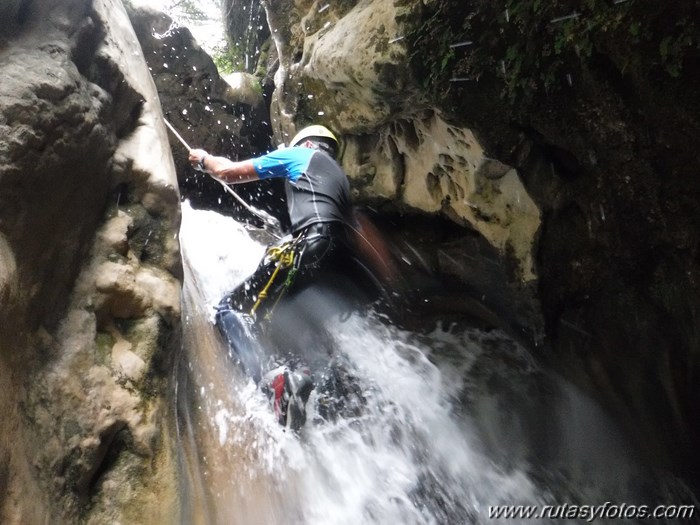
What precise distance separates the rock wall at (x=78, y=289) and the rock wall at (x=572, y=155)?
229cm

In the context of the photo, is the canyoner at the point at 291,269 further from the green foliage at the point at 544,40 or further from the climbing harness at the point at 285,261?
the green foliage at the point at 544,40

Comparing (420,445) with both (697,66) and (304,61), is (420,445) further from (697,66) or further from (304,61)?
(304,61)

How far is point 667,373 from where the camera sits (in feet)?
11.7

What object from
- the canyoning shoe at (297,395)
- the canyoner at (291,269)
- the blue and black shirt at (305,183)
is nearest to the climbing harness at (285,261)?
the canyoner at (291,269)

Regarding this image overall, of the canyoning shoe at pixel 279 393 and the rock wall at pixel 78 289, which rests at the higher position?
the rock wall at pixel 78 289

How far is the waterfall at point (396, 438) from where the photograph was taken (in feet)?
9.61

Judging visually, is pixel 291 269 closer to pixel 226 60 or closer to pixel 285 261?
pixel 285 261

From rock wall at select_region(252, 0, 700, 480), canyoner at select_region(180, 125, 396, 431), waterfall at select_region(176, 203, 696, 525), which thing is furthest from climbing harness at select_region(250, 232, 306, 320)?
rock wall at select_region(252, 0, 700, 480)

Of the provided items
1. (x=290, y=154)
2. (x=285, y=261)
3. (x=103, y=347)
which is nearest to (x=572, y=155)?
(x=290, y=154)

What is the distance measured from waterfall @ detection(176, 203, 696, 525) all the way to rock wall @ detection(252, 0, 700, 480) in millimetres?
481

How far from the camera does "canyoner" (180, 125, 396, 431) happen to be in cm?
353

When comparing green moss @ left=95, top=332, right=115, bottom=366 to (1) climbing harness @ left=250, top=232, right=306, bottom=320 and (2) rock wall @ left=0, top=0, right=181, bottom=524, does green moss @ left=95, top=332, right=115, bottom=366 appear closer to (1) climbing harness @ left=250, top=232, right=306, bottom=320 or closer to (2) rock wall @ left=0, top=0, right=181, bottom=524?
(2) rock wall @ left=0, top=0, right=181, bottom=524

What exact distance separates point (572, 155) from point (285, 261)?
8.03 feet

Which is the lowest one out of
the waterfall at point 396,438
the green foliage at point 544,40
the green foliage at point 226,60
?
the waterfall at point 396,438
